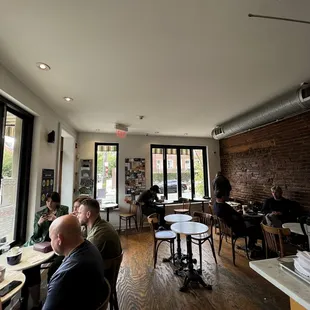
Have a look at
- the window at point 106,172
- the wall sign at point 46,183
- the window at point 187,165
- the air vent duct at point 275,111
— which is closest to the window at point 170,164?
the window at point 187,165

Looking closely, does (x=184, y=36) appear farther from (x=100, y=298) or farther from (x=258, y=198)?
(x=258, y=198)

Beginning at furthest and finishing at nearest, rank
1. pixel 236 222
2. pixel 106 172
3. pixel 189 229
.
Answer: pixel 106 172, pixel 236 222, pixel 189 229

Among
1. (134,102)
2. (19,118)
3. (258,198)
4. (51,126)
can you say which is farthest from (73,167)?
(258,198)

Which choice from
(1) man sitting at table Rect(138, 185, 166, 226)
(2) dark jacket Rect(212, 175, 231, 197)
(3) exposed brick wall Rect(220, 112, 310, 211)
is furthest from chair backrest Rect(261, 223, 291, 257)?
(1) man sitting at table Rect(138, 185, 166, 226)

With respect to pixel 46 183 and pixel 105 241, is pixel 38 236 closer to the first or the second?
pixel 46 183

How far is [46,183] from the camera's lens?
10.6 ft

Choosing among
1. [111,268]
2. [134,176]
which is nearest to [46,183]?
[111,268]

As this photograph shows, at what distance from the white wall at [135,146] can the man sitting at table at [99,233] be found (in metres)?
3.61

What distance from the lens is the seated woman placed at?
7.04ft

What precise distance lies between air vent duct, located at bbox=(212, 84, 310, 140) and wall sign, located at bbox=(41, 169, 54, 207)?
3.88 metres

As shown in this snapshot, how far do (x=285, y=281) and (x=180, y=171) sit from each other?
5409 millimetres

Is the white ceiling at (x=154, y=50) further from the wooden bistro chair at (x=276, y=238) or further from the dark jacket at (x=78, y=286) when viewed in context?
the wooden bistro chair at (x=276, y=238)

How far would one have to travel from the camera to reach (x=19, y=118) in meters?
2.77

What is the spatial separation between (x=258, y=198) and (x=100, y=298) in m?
4.59
